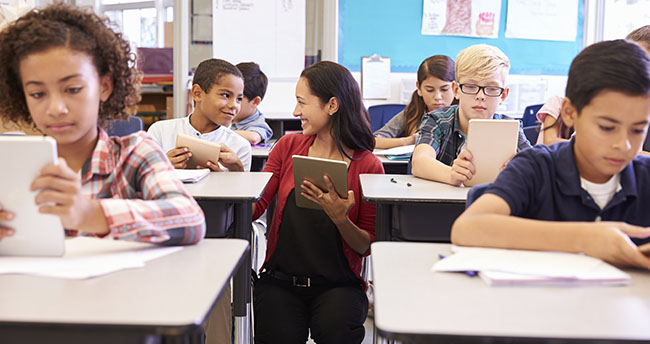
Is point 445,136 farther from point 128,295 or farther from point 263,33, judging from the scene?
point 263,33

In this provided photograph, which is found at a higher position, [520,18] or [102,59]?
[520,18]

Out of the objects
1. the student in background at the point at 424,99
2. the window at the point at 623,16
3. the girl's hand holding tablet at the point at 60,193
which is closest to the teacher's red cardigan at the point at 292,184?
the girl's hand holding tablet at the point at 60,193

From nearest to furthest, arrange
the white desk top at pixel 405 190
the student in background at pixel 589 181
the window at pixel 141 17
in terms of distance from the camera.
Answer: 1. the student in background at pixel 589 181
2. the white desk top at pixel 405 190
3. the window at pixel 141 17

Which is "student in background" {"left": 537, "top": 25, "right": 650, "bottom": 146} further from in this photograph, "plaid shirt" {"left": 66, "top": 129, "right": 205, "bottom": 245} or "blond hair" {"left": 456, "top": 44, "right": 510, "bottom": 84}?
"plaid shirt" {"left": 66, "top": 129, "right": 205, "bottom": 245}

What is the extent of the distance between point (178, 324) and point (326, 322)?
99cm

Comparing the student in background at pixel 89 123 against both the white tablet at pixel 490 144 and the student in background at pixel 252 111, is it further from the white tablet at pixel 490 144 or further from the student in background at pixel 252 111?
the student in background at pixel 252 111

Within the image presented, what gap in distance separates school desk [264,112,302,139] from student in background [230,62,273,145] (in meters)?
1.02

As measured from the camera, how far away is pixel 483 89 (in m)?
2.13

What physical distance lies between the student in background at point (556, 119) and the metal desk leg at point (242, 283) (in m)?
1.12

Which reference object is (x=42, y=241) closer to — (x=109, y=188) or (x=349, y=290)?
(x=109, y=188)

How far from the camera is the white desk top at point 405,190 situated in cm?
175

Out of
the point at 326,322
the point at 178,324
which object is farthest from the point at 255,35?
the point at 178,324

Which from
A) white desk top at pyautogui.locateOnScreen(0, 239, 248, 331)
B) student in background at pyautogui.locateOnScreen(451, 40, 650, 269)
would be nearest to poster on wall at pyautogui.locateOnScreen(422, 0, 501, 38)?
student in background at pyautogui.locateOnScreen(451, 40, 650, 269)

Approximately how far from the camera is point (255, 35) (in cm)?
498
